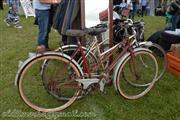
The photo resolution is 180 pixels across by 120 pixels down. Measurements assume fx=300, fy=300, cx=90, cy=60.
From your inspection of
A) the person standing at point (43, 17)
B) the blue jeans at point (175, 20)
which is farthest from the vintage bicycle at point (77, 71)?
the blue jeans at point (175, 20)

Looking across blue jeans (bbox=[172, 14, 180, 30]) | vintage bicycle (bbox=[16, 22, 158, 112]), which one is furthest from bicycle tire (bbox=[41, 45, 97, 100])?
blue jeans (bbox=[172, 14, 180, 30])

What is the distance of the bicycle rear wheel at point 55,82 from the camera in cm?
389

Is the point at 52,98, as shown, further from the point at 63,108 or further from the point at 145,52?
the point at 145,52

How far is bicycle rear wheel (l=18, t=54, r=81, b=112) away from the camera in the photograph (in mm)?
3889

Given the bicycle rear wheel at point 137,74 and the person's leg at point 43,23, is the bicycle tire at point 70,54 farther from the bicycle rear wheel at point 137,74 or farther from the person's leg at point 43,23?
the person's leg at point 43,23

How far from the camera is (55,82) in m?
4.18

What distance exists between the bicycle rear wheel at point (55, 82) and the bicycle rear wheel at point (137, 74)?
2.31 feet

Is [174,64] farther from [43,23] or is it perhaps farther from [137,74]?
[43,23]

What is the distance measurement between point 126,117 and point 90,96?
30.6 inches

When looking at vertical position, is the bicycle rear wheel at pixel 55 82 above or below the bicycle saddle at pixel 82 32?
below

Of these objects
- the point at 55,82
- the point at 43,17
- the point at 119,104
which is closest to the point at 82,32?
the point at 55,82

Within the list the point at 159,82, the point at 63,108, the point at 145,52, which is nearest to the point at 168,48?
the point at 159,82

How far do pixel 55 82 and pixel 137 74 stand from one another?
137 centimetres

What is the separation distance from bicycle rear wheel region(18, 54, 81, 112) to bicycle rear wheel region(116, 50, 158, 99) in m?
0.70
